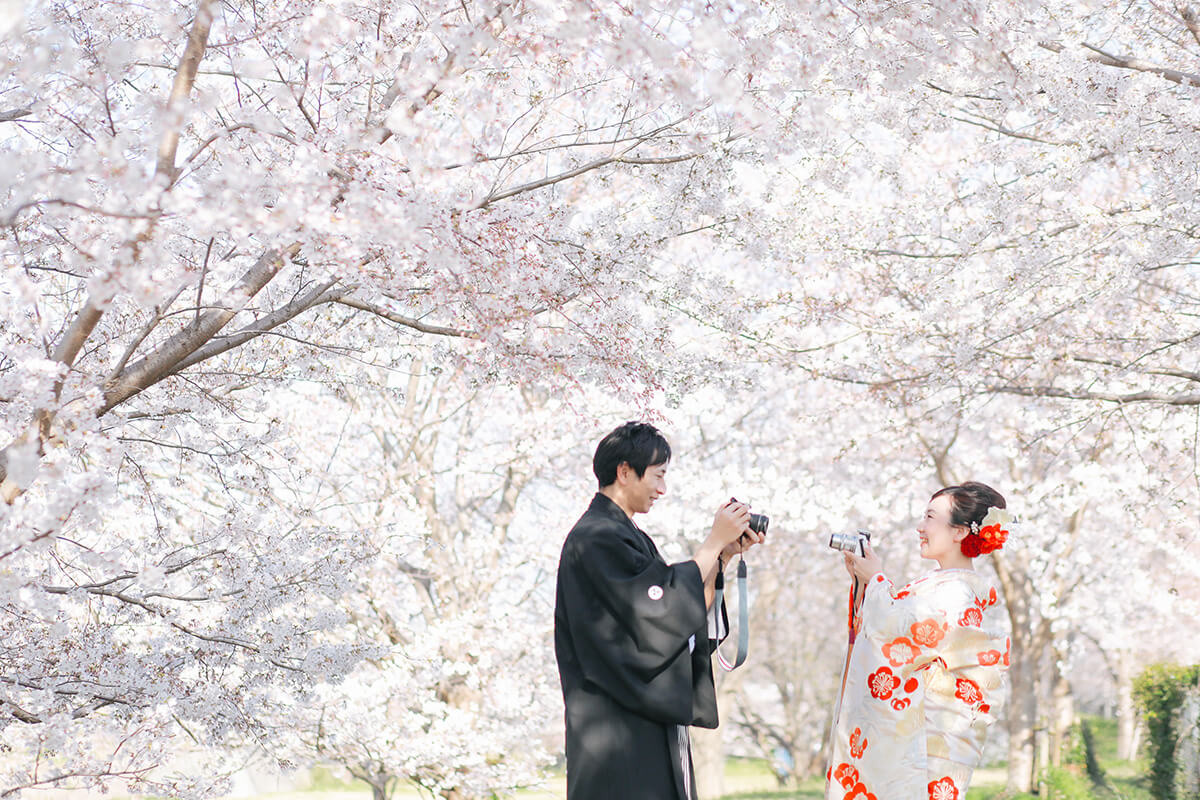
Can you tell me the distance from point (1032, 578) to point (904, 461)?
2257mm

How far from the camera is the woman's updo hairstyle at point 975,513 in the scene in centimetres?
371

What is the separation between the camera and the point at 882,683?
3.73 meters

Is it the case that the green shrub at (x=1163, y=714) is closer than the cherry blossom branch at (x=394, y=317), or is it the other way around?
the cherry blossom branch at (x=394, y=317)

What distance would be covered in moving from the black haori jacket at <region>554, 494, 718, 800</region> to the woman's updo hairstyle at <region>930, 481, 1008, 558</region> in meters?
1.18

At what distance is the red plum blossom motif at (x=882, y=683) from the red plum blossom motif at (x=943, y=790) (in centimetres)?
30

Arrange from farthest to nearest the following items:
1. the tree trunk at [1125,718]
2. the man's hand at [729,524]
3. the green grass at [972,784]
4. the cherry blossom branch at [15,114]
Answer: the tree trunk at [1125,718], the green grass at [972,784], the cherry blossom branch at [15,114], the man's hand at [729,524]

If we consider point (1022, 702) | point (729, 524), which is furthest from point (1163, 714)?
point (729, 524)

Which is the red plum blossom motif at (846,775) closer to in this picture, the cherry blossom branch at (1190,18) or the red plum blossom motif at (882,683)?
the red plum blossom motif at (882,683)

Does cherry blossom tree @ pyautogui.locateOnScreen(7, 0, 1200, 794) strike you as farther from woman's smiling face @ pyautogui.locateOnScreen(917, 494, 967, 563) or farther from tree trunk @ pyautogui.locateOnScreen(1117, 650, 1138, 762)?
tree trunk @ pyautogui.locateOnScreen(1117, 650, 1138, 762)

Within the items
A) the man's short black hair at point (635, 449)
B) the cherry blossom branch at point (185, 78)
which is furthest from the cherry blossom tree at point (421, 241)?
the man's short black hair at point (635, 449)

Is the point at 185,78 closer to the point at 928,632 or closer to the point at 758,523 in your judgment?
the point at 758,523

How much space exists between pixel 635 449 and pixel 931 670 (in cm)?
136

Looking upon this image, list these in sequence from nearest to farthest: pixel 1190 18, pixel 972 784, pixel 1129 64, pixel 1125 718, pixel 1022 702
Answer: pixel 1190 18, pixel 1129 64, pixel 1022 702, pixel 972 784, pixel 1125 718

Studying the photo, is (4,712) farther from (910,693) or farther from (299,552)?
(910,693)
